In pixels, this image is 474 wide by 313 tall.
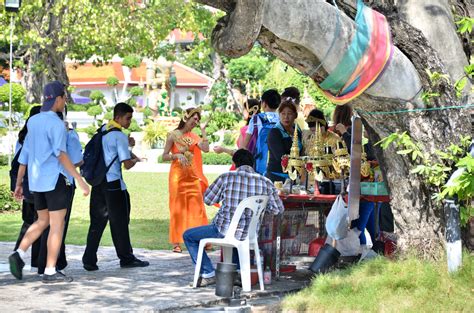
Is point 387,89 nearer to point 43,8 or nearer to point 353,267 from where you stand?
point 353,267

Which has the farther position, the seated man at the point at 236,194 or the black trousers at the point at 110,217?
the black trousers at the point at 110,217

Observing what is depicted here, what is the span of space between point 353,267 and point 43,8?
1847 cm

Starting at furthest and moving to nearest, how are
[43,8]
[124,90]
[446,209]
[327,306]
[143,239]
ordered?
1. [124,90]
2. [43,8]
3. [143,239]
4. [446,209]
5. [327,306]

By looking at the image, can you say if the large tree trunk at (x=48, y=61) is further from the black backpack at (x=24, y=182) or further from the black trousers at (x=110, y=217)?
the black backpack at (x=24, y=182)

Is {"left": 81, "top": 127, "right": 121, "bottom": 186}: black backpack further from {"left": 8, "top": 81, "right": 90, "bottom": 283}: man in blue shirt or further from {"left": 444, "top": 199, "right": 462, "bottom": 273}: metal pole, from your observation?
{"left": 444, "top": 199, "right": 462, "bottom": 273}: metal pole

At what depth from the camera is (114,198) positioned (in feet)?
36.8

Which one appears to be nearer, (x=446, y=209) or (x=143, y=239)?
(x=446, y=209)

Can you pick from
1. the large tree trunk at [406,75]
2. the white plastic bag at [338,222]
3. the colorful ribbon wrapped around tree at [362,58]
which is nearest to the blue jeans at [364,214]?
the white plastic bag at [338,222]

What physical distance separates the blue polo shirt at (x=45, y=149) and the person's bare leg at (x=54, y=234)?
26cm

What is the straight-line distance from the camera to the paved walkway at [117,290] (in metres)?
8.95

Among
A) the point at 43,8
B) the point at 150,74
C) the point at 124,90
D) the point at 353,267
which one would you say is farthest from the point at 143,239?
the point at 124,90

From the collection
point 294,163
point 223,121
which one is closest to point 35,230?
point 294,163

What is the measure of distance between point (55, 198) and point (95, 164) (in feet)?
4.12

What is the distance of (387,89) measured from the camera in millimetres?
9062
